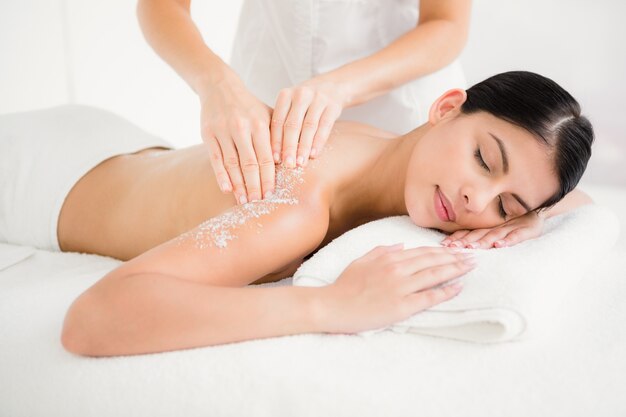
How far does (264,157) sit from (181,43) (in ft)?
1.61

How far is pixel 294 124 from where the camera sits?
1206mm

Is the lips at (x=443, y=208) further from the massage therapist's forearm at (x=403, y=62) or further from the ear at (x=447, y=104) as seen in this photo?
the massage therapist's forearm at (x=403, y=62)

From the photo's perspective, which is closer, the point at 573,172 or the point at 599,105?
the point at 573,172

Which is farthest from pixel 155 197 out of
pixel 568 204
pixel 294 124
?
pixel 568 204

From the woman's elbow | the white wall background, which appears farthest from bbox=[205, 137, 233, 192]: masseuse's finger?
the white wall background

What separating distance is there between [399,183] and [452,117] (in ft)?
0.62

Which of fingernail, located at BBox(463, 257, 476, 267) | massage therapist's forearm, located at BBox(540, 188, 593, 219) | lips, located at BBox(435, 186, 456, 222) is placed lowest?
massage therapist's forearm, located at BBox(540, 188, 593, 219)

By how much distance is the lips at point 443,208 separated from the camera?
122cm

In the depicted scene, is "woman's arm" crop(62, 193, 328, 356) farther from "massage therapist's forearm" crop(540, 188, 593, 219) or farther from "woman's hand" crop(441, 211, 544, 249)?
"massage therapist's forearm" crop(540, 188, 593, 219)

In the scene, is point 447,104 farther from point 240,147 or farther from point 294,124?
point 240,147

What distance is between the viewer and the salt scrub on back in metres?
1.04

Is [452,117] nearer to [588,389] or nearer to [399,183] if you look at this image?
[399,183]

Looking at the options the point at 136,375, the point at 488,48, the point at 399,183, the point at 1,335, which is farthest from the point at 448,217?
the point at 488,48

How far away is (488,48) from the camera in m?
2.29
